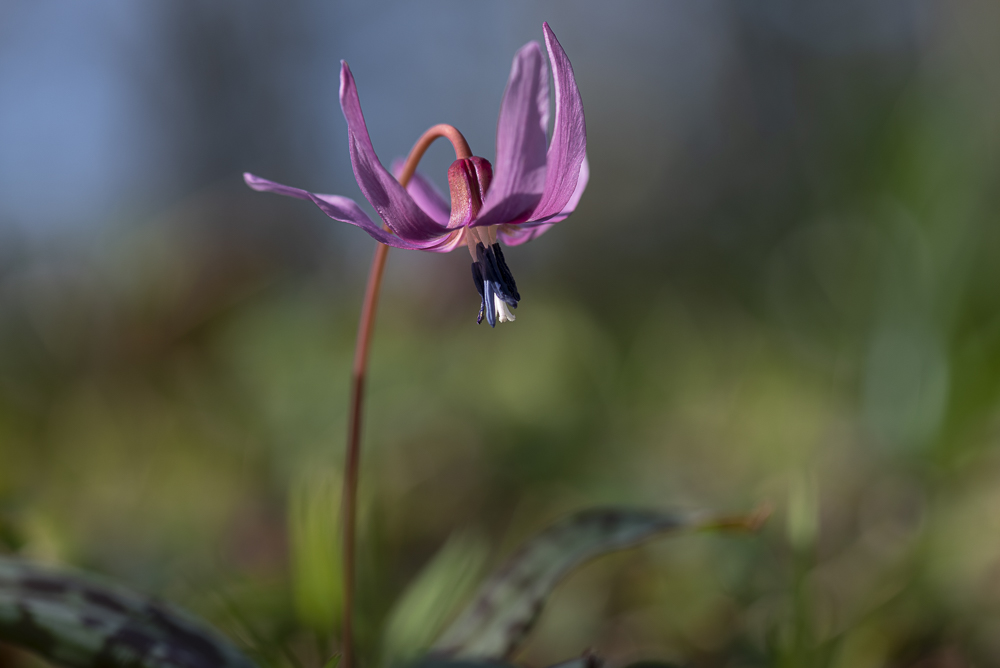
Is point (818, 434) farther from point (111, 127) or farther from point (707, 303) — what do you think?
point (111, 127)

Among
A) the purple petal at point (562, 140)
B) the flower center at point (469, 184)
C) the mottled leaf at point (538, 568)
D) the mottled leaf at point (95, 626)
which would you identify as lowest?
the mottled leaf at point (95, 626)

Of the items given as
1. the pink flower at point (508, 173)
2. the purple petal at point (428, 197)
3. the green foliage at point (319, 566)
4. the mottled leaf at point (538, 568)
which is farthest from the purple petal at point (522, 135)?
the green foliage at point (319, 566)

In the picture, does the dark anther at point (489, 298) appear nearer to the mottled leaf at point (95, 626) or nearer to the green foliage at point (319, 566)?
the green foliage at point (319, 566)

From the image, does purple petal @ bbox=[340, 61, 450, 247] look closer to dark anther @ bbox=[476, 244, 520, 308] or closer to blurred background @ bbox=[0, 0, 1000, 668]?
dark anther @ bbox=[476, 244, 520, 308]

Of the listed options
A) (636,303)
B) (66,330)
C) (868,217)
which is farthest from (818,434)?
(66,330)

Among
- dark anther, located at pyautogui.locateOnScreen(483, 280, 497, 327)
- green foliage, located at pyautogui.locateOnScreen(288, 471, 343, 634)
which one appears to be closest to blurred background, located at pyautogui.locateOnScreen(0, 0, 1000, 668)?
green foliage, located at pyautogui.locateOnScreen(288, 471, 343, 634)

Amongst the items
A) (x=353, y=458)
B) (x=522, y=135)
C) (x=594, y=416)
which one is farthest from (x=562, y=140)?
(x=594, y=416)
